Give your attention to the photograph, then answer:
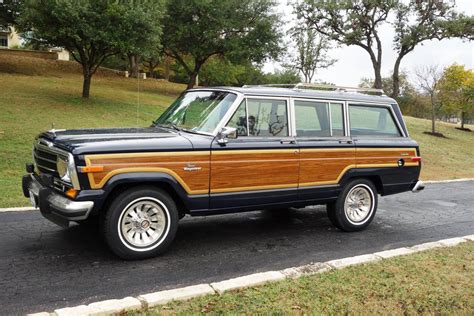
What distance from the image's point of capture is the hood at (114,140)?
4.59 metres

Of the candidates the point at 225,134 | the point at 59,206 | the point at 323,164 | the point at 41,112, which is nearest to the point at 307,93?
the point at 323,164

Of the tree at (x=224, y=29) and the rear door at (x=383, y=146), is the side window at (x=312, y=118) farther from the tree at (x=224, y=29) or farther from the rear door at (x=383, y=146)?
the tree at (x=224, y=29)

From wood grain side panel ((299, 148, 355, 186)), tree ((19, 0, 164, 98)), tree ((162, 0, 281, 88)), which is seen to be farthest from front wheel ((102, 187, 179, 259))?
tree ((162, 0, 281, 88))

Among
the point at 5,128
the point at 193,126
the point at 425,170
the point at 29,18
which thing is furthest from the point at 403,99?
the point at 193,126

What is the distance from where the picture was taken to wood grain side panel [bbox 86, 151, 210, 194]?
4.57 meters

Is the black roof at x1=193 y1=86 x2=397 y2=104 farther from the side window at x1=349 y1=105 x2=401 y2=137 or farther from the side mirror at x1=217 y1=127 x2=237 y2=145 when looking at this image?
the side mirror at x1=217 y1=127 x2=237 y2=145

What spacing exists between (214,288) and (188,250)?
1.36 metres

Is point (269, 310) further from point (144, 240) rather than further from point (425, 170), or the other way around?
point (425, 170)

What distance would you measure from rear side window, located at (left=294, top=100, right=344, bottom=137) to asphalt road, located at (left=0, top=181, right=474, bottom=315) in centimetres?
149

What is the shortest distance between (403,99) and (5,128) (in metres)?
49.4

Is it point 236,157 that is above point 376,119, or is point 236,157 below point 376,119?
below

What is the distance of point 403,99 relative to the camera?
178 feet

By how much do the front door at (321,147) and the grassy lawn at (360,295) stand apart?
148cm

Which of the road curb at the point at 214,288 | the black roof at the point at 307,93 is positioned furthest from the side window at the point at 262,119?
the road curb at the point at 214,288
